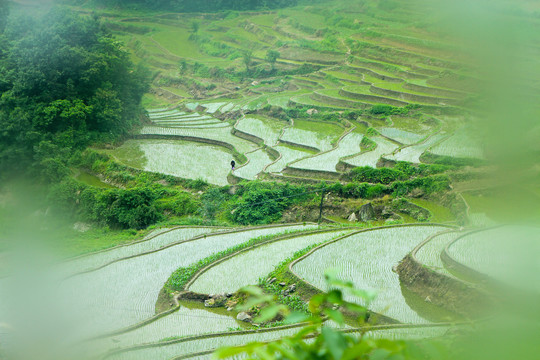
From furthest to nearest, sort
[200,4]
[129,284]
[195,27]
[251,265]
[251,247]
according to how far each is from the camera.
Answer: [200,4] → [195,27] → [251,247] → [251,265] → [129,284]

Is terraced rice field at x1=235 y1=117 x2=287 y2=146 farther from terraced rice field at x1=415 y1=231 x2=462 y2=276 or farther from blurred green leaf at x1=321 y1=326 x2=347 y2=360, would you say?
blurred green leaf at x1=321 y1=326 x2=347 y2=360

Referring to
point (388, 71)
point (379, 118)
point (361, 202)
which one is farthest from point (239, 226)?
point (388, 71)

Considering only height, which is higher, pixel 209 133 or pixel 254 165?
pixel 209 133

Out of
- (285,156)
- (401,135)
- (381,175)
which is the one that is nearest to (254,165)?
(285,156)

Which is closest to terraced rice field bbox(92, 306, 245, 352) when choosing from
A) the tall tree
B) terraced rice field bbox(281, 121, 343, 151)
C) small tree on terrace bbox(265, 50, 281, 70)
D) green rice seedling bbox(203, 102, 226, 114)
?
terraced rice field bbox(281, 121, 343, 151)

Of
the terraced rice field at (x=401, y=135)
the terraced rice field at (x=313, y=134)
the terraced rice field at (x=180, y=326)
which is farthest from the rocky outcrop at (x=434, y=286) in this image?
the terraced rice field at (x=313, y=134)

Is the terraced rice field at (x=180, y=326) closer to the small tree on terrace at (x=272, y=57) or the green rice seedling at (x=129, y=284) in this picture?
the green rice seedling at (x=129, y=284)

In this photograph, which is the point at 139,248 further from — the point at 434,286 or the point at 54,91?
the point at 54,91
